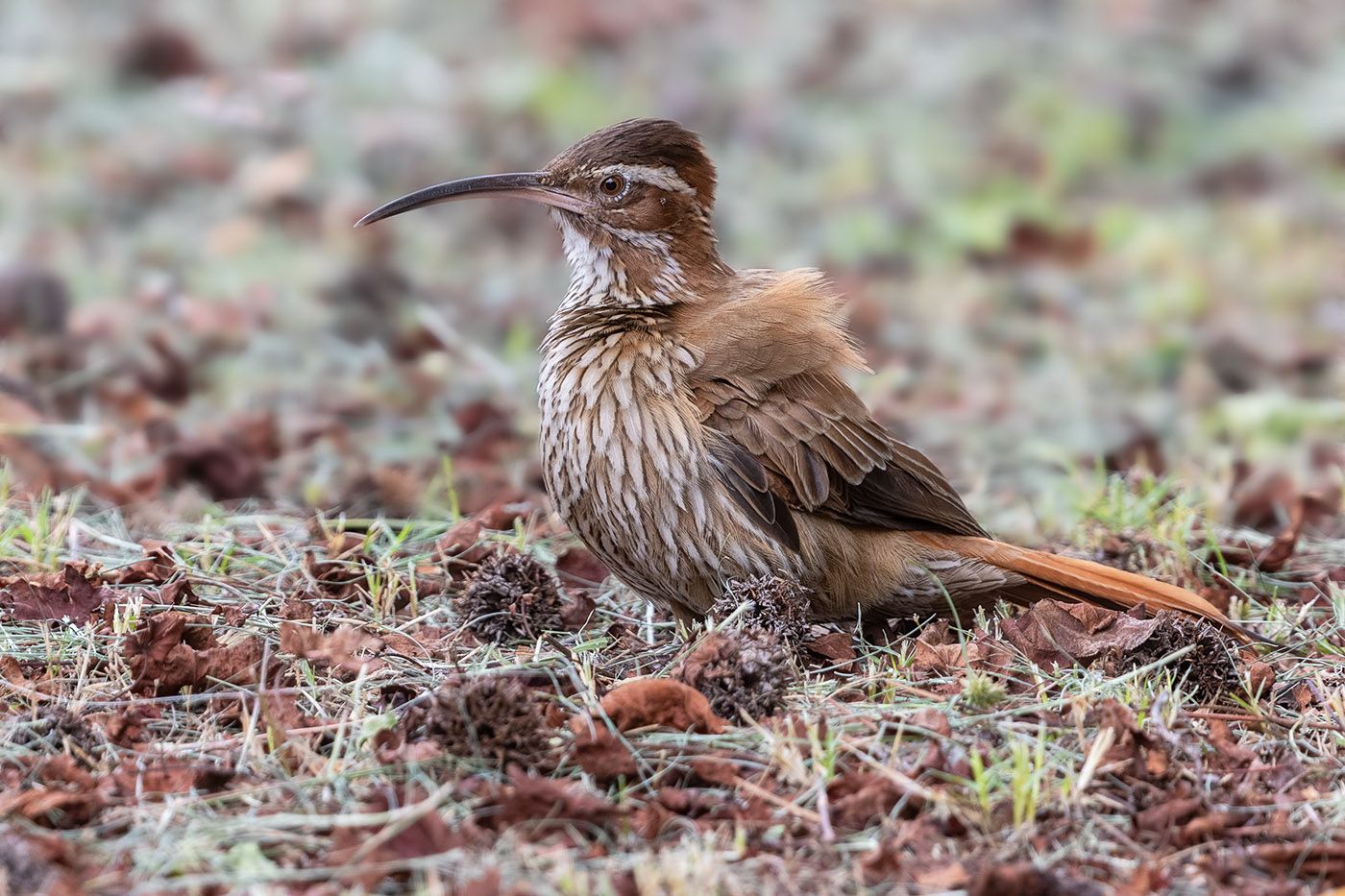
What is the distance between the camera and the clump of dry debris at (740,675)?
377 cm

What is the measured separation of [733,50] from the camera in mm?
11156

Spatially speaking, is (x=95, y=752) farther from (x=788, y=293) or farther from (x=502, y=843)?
Result: (x=788, y=293)

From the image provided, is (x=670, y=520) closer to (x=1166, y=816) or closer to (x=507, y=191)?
(x=507, y=191)

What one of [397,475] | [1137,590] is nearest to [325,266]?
[397,475]

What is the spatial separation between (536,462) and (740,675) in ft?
9.31

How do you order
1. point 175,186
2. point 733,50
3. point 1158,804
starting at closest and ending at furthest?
point 1158,804
point 175,186
point 733,50

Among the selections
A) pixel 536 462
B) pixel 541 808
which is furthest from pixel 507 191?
pixel 541 808

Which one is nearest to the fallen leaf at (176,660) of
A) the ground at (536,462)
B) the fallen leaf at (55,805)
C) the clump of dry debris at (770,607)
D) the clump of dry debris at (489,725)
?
the ground at (536,462)

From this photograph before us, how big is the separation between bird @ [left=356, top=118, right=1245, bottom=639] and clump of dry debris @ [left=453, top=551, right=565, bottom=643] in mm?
219

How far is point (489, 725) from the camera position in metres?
3.46

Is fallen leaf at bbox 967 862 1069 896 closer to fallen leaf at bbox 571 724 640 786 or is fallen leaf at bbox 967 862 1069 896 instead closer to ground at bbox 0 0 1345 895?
ground at bbox 0 0 1345 895

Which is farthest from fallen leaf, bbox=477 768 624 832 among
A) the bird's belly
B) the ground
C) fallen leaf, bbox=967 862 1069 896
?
the bird's belly

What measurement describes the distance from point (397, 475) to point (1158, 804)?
3445mm

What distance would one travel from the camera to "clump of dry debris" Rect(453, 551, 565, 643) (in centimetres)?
449
